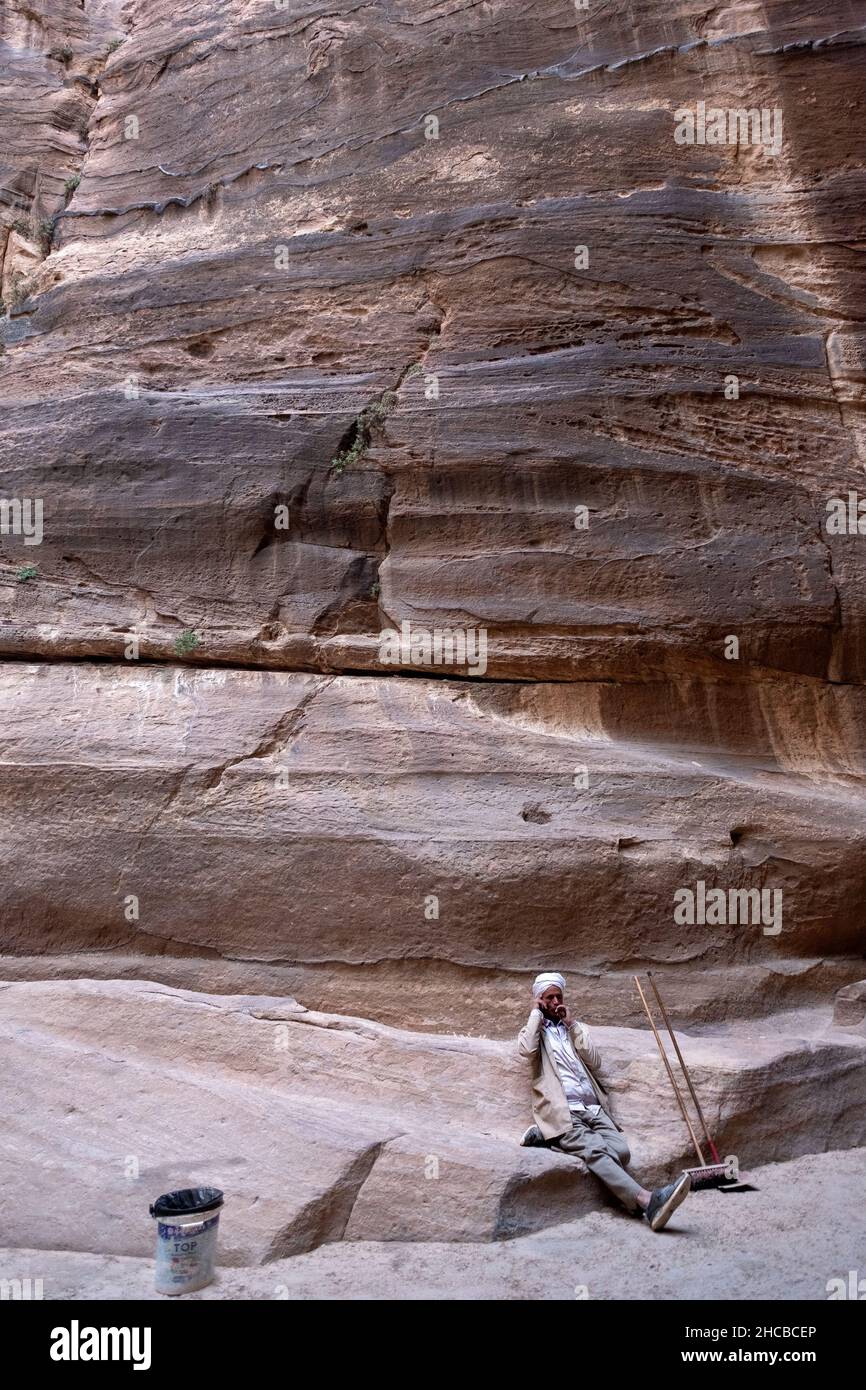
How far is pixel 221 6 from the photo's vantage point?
42.2ft

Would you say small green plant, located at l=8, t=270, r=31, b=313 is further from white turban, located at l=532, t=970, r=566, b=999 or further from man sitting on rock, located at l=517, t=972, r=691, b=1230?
man sitting on rock, located at l=517, t=972, r=691, b=1230

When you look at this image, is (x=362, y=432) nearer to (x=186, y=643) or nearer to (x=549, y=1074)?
(x=186, y=643)

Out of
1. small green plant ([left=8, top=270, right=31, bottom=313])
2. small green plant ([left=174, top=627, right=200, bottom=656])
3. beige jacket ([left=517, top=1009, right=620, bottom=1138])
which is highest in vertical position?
small green plant ([left=8, top=270, right=31, bottom=313])

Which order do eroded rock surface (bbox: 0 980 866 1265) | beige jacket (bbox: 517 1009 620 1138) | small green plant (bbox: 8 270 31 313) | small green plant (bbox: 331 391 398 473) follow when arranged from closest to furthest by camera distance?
1. eroded rock surface (bbox: 0 980 866 1265)
2. beige jacket (bbox: 517 1009 620 1138)
3. small green plant (bbox: 331 391 398 473)
4. small green plant (bbox: 8 270 31 313)

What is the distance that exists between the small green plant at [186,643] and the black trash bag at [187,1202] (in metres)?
4.69

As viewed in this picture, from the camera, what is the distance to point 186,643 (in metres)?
8.79

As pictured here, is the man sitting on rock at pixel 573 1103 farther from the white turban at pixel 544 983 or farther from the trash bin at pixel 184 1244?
the trash bin at pixel 184 1244

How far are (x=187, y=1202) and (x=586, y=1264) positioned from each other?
1.81 m

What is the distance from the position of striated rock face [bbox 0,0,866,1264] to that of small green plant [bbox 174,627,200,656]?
0.06 metres

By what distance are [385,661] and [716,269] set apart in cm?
435

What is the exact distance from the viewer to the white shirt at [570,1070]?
6.09 meters

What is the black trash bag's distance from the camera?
4.70 m

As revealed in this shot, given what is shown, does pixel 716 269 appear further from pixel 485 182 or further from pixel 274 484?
pixel 274 484

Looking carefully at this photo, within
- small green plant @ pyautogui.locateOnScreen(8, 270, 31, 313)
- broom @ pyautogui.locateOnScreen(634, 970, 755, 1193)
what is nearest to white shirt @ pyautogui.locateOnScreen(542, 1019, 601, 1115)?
broom @ pyautogui.locateOnScreen(634, 970, 755, 1193)
